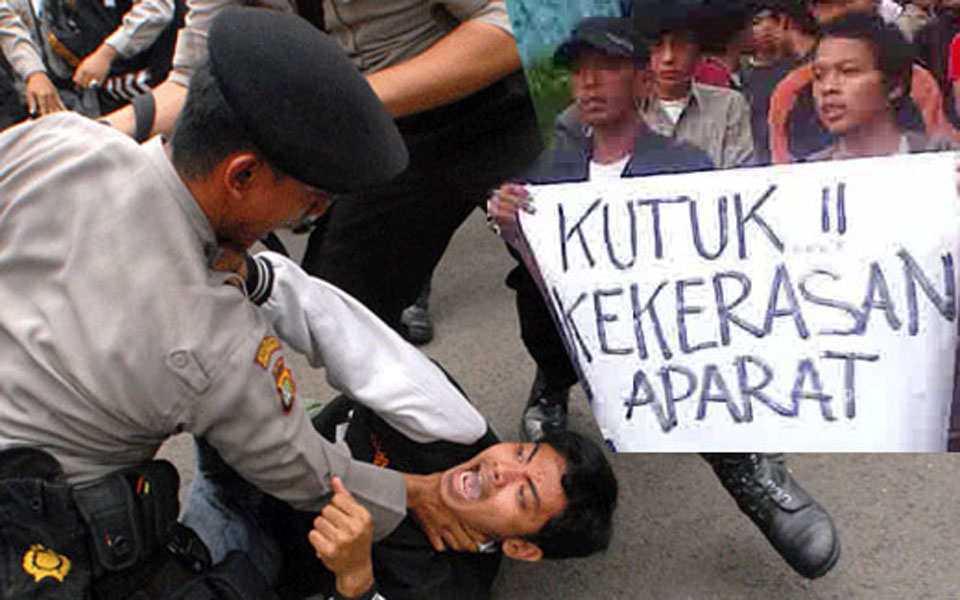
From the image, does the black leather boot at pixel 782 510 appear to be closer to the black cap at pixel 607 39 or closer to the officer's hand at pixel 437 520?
the officer's hand at pixel 437 520

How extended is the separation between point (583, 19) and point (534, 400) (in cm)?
111

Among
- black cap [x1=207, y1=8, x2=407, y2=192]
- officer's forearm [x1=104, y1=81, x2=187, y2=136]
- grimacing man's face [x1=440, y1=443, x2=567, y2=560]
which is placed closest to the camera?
black cap [x1=207, y1=8, x2=407, y2=192]

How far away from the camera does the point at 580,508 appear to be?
1838mm

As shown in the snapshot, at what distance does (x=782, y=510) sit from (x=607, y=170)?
815 mm

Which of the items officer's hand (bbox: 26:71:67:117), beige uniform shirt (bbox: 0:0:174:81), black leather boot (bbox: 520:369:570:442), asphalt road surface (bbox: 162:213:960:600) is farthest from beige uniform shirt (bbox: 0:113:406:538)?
officer's hand (bbox: 26:71:67:117)

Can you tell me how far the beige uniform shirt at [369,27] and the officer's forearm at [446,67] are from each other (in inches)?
2.2

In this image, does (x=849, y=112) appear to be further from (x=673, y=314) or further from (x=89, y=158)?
(x=89, y=158)

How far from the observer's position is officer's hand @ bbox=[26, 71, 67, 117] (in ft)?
11.6

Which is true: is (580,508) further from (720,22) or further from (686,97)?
(720,22)

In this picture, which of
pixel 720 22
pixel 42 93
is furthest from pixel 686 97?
pixel 42 93

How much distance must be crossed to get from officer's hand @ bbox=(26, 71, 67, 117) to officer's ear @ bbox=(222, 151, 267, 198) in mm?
2531

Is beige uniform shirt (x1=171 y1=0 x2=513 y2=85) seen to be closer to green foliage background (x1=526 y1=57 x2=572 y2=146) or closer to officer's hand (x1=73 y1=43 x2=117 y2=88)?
green foliage background (x1=526 y1=57 x2=572 y2=146)

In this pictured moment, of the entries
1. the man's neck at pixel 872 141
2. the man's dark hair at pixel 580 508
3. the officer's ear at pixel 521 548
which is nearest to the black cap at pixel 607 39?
the man's neck at pixel 872 141

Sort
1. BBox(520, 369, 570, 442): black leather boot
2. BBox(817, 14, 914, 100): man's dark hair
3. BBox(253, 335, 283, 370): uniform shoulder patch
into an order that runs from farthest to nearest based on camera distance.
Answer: BBox(520, 369, 570, 442): black leather boot, BBox(817, 14, 914, 100): man's dark hair, BBox(253, 335, 283, 370): uniform shoulder patch
